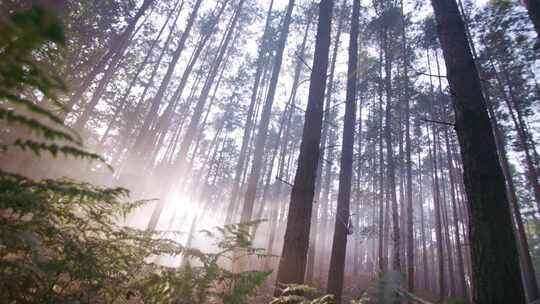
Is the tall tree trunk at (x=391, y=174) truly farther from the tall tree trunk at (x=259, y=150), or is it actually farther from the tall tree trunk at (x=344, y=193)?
the tall tree trunk at (x=259, y=150)

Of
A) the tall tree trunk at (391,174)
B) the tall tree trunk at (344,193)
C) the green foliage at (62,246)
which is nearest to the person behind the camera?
the green foliage at (62,246)

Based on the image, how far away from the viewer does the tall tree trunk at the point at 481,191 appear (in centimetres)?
247

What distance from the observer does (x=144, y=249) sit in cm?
279

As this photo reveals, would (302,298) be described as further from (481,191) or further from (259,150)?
(259,150)

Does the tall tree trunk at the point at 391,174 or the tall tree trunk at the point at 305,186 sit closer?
the tall tree trunk at the point at 305,186

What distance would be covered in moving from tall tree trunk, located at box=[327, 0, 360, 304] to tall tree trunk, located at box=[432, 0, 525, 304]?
2.90m

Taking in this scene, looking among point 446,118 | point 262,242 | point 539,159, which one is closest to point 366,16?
point 446,118

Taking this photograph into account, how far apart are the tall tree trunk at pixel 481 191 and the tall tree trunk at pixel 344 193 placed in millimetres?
2903

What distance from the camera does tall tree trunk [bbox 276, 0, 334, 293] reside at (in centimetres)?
409

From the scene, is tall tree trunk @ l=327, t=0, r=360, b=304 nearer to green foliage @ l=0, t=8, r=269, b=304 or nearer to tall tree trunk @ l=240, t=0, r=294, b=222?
tall tree trunk @ l=240, t=0, r=294, b=222

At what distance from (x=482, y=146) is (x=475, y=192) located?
0.57 m

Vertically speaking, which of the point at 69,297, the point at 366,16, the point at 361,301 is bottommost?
the point at 69,297

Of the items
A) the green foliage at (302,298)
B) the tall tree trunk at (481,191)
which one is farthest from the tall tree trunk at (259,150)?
the tall tree trunk at (481,191)

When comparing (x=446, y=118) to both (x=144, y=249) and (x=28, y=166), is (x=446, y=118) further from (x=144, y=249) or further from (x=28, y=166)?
(x=28, y=166)
